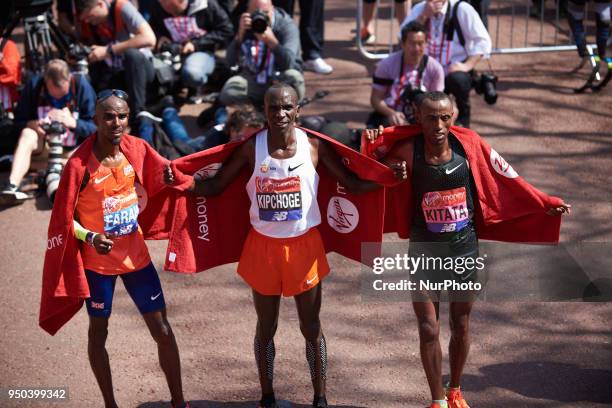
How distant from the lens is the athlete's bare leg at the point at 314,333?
5.55 m

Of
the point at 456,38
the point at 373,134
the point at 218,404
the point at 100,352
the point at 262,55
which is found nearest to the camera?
the point at 100,352

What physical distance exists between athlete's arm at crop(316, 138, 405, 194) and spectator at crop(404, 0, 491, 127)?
13.2 feet

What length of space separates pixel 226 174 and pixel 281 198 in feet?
1.44

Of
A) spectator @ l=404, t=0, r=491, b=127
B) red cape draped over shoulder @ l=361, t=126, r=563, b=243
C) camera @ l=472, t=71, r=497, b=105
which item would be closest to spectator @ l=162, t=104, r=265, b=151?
red cape draped over shoulder @ l=361, t=126, r=563, b=243

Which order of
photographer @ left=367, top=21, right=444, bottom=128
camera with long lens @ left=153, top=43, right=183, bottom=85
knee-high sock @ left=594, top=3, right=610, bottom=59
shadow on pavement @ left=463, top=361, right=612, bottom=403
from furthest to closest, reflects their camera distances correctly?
knee-high sock @ left=594, top=3, right=610, bottom=59
camera with long lens @ left=153, top=43, right=183, bottom=85
photographer @ left=367, top=21, right=444, bottom=128
shadow on pavement @ left=463, top=361, right=612, bottom=403

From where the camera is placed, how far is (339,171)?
5574 mm

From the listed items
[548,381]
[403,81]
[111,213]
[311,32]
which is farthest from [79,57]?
[548,381]

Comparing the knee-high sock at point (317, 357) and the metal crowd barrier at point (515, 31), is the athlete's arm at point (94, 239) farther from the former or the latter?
the metal crowd barrier at point (515, 31)

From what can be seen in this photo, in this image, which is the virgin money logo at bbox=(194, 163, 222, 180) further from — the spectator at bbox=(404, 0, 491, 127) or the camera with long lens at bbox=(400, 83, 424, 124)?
the spectator at bbox=(404, 0, 491, 127)

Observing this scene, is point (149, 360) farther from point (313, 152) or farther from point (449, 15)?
point (449, 15)

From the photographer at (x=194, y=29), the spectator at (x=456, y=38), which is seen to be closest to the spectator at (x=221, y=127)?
the photographer at (x=194, y=29)

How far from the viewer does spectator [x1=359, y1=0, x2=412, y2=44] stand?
12.1 meters

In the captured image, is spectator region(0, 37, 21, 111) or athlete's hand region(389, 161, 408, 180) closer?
athlete's hand region(389, 161, 408, 180)

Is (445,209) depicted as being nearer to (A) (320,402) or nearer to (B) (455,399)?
(B) (455,399)
